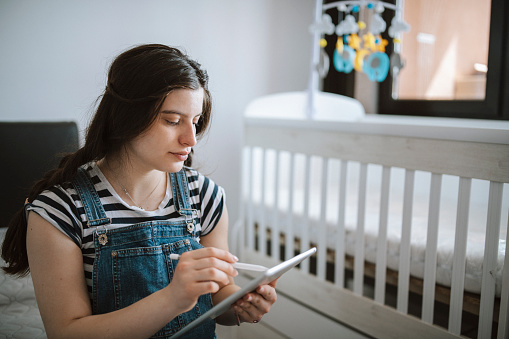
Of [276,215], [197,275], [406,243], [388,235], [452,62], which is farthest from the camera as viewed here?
[452,62]

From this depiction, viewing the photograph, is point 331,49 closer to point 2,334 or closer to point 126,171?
point 126,171

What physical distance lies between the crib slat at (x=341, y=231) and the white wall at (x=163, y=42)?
0.64 metres

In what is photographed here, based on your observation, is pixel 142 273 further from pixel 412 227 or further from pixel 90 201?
pixel 412 227

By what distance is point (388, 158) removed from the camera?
4.78 ft

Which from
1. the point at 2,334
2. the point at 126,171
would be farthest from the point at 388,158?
the point at 2,334

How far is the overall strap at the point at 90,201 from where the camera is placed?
89 centimetres

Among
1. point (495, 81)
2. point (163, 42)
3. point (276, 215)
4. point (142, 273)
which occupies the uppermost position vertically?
point (163, 42)

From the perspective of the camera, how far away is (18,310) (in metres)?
1.22

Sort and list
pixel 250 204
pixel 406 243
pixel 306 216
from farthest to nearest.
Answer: pixel 250 204 → pixel 306 216 → pixel 406 243

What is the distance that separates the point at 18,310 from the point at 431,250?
1.14m

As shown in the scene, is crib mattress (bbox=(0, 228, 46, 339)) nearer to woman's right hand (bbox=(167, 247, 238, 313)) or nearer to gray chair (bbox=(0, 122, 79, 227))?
gray chair (bbox=(0, 122, 79, 227))

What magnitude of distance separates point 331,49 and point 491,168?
67.6 inches

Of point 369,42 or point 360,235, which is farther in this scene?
point 369,42

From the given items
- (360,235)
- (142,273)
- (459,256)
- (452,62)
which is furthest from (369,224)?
(452,62)
